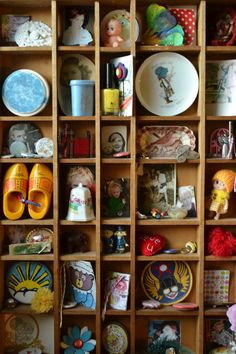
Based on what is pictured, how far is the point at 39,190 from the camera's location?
226 cm

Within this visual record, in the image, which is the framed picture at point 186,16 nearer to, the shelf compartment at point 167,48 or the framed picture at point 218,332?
the shelf compartment at point 167,48

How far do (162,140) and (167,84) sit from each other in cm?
29

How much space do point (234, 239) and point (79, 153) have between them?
0.90 m

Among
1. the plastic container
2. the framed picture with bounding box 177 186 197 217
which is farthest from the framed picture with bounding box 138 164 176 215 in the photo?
the plastic container

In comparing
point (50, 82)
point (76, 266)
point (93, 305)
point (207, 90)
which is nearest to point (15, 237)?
point (76, 266)

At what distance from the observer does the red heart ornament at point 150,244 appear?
229 centimetres

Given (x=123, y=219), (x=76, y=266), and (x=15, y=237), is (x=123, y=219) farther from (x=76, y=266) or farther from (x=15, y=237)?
(x=15, y=237)

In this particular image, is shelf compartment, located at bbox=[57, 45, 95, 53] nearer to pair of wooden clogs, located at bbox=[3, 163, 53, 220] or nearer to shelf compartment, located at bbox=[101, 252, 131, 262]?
pair of wooden clogs, located at bbox=[3, 163, 53, 220]

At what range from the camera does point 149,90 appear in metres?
2.32

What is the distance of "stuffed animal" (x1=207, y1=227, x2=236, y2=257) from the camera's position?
2264 mm

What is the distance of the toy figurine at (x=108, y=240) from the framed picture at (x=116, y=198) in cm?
8

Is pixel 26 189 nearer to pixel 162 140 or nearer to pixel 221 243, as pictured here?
→ pixel 162 140

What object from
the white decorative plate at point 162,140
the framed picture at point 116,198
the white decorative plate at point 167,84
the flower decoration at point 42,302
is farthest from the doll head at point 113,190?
the flower decoration at point 42,302

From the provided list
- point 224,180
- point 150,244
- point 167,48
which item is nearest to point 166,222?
point 150,244
